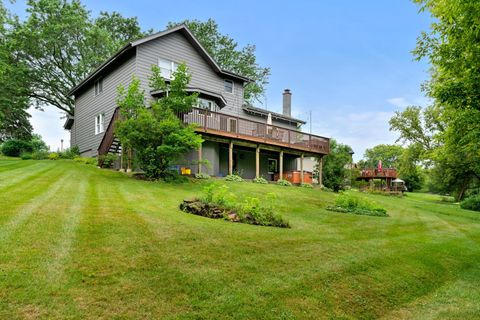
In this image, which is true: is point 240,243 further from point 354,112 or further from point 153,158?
point 354,112

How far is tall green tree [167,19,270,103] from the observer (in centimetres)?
3988

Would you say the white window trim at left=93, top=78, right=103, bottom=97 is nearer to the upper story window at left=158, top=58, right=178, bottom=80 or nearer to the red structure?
the upper story window at left=158, top=58, right=178, bottom=80

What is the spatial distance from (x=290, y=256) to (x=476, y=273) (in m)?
3.80

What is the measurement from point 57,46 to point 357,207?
31570mm

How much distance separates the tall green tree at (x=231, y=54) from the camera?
131 ft

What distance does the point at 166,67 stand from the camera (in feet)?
73.2

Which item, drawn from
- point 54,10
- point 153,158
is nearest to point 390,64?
point 153,158

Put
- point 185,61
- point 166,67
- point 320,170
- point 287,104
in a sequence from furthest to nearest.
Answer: point 287,104 < point 320,170 < point 185,61 < point 166,67

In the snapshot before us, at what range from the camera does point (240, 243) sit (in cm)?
632

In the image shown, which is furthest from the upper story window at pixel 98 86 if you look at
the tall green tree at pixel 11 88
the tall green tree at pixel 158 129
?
the tall green tree at pixel 158 129

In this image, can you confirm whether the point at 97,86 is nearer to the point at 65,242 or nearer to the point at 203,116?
the point at 203,116

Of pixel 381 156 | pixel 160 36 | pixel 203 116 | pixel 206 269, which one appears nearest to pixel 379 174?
pixel 203 116

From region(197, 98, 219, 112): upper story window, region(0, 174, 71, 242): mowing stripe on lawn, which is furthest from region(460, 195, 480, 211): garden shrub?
region(0, 174, 71, 242): mowing stripe on lawn

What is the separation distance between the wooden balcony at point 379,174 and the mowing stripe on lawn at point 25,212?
36842 millimetres
